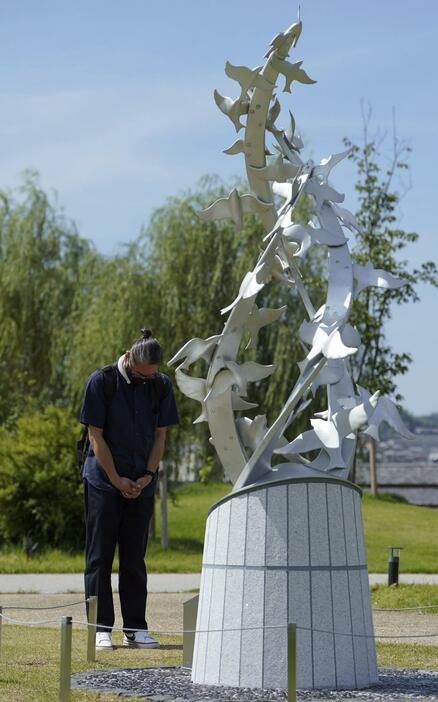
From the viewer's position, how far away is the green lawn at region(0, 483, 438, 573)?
1705cm

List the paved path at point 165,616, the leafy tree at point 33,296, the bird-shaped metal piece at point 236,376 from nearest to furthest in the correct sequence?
the bird-shaped metal piece at point 236,376 < the paved path at point 165,616 < the leafy tree at point 33,296

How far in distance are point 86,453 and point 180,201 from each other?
14458 mm

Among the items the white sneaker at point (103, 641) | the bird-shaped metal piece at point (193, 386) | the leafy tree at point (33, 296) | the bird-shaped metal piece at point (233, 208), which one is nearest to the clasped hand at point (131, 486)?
the white sneaker at point (103, 641)

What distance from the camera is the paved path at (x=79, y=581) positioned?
13913mm

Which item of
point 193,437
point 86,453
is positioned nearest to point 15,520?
point 193,437

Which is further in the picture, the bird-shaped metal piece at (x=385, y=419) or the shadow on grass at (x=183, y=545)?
the shadow on grass at (x=183, y=545)

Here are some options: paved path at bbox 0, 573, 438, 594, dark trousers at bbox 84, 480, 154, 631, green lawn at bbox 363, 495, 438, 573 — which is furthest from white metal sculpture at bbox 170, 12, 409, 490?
green lawn at bbox 363, 495, 438, 573

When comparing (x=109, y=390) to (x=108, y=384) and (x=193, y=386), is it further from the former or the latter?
(x=193, y=386)

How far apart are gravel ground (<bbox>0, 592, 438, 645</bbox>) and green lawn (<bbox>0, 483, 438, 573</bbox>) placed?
12.0 ft

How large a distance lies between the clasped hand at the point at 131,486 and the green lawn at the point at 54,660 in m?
1.04

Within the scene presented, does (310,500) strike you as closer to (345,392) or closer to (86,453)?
(345,392)

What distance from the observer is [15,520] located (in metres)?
18.7

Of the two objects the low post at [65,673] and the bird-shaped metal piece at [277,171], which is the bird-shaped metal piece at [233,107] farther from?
the low post at [65,673]

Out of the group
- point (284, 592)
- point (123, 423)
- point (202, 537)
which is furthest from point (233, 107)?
point (202, 537)
